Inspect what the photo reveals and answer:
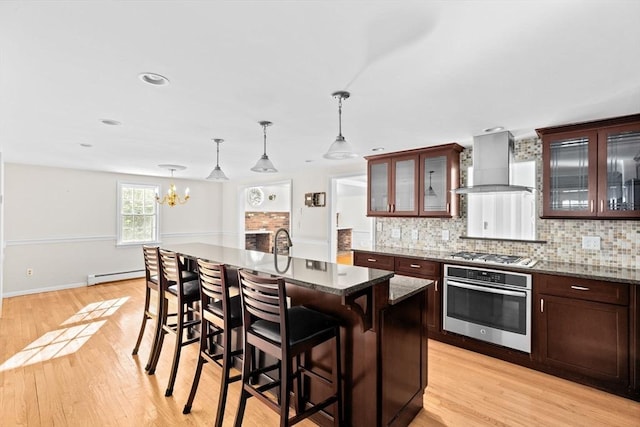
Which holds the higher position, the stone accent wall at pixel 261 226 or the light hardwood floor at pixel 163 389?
the stone accent wall at pixel 261 226

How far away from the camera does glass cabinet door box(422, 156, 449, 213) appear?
12.2ft

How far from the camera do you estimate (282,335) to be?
162cm

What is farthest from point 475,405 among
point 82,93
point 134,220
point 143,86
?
point 134,220

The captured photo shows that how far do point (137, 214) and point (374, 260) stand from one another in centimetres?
532

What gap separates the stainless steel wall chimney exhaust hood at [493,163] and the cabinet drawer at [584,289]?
2.90ft

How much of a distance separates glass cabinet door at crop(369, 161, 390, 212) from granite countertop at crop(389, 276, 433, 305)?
199 centimetres

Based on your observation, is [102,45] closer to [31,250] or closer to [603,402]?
[603,402]

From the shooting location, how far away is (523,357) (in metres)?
2.90

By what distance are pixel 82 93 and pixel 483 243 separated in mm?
4089

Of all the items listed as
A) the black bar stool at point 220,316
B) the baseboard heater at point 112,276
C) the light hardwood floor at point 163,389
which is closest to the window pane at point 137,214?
the baseboard heater at point 112,276

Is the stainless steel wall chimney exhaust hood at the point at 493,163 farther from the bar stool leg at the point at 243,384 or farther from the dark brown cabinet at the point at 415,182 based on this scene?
the bar stool leg at the point at 243,384

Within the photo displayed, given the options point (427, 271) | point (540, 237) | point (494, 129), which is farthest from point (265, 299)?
point (540, 237)

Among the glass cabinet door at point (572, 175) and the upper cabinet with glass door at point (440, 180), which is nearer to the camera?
the glass cabinet door at point (572, 175)

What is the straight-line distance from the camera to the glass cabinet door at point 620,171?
2.58m
